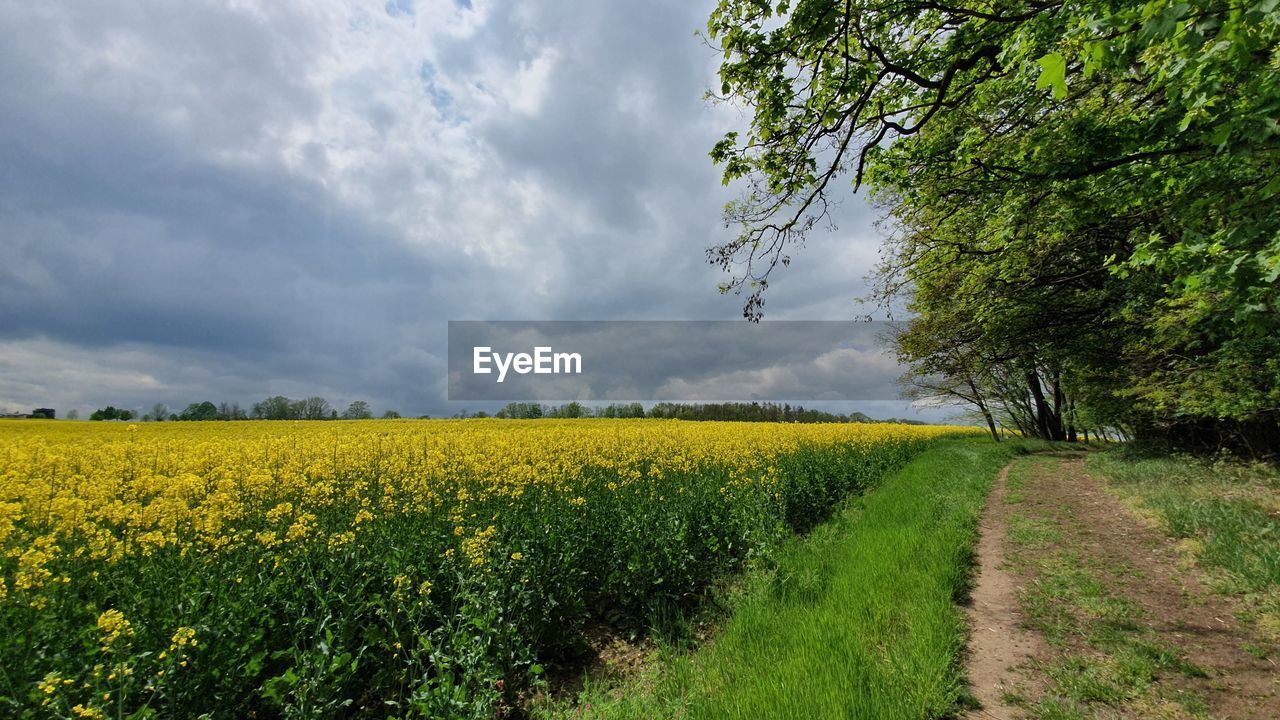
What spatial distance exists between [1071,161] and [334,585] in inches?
415

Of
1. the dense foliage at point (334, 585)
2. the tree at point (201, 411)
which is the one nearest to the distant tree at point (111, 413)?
the tree at point (201, 411)

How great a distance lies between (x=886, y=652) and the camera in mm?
3898

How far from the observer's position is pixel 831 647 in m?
3.90

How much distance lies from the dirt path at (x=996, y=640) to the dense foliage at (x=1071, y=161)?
Result: 11.5 ft

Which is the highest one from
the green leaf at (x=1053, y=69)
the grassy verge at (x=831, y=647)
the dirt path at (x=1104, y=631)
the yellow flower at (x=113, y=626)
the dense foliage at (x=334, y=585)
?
the green leaf at (x=1053, y=69)

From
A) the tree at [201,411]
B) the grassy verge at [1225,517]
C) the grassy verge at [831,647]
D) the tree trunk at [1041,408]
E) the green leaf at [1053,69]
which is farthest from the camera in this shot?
the tree at [201,411]

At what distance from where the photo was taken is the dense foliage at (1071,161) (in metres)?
4.03

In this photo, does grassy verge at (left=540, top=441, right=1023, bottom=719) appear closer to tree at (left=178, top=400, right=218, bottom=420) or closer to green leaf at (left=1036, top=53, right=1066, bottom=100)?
green leaf at (left=1036, top=53, right=1066, bottom=100)

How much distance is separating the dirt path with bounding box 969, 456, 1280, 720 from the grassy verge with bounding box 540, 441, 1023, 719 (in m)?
0.34

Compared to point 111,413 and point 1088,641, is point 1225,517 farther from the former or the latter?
point 111,413

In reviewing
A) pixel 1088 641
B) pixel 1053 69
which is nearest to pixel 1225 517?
pixel 1088 641

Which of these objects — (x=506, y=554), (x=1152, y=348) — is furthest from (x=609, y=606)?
(x=1152, y=348)

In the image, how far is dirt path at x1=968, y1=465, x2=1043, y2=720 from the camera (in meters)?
3.53

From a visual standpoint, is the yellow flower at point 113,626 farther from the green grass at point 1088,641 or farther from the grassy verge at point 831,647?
the green grass at point 1088,641
